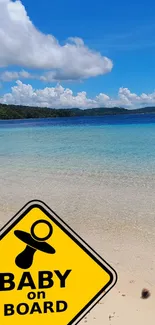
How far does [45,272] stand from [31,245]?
16cm

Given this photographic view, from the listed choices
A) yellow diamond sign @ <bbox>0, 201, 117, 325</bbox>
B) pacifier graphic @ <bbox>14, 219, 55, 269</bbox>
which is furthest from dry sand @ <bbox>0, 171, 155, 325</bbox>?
pacifier graphic @ <bbox>14, 219, 55, 269</bbox>

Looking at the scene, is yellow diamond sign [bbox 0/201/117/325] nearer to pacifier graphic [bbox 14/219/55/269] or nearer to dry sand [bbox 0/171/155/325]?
pacifier graphic [bbox 14/219/55/269]

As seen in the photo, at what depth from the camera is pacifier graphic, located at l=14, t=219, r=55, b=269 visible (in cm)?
166

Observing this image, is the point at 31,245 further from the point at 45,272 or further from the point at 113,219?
the point at 113,219

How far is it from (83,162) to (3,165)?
397cm

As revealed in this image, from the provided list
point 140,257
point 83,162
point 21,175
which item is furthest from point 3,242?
point 83,162

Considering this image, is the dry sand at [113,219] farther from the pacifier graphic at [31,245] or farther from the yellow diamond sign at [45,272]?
the pacifier graphic at [31,245]

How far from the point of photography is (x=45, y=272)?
1719 millimetres

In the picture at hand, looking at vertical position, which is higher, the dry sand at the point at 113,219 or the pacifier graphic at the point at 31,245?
the pacifier graphic at the point at 31,245

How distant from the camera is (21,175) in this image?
1470cm

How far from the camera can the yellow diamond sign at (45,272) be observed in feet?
5.46

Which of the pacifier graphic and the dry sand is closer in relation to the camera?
the pacifier graphic

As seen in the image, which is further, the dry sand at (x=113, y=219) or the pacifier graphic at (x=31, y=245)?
the dry sand at (x=113, y=219)

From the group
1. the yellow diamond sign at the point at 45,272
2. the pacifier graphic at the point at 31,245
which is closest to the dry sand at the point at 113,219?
the yellow diamond sign at the point at 45,272
